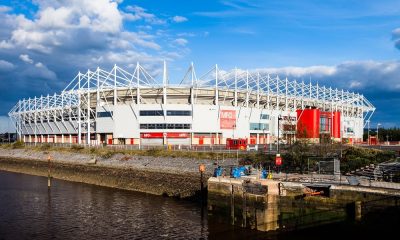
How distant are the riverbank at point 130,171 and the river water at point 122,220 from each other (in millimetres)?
2044

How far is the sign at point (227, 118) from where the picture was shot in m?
93.2

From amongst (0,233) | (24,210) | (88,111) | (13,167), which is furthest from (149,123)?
(0,233)

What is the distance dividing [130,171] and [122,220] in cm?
1936

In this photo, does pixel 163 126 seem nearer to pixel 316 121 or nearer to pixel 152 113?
pixel 152 113

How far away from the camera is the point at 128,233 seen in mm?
27219

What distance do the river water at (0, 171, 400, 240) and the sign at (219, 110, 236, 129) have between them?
51238 millimetres

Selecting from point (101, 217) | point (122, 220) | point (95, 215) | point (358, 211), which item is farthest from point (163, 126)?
point (358, 211)

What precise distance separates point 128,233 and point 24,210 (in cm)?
1241

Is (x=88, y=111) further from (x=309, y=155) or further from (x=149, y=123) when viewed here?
(x=309, y=155)

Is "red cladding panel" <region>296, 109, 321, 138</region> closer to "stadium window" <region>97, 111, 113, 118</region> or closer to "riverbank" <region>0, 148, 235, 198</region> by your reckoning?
"riverbank" <region>0, 148, 235, 198</region>

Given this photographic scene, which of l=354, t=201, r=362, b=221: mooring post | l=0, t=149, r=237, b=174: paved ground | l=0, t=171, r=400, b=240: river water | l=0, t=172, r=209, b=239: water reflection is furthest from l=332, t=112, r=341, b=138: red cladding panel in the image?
l=354, t=201, r=362, b=221: mooring post

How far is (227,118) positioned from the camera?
94.2 metres

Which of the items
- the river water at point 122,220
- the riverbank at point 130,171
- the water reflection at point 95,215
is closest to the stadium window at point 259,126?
the riverbank at point 130,171

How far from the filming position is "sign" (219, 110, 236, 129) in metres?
93.2
